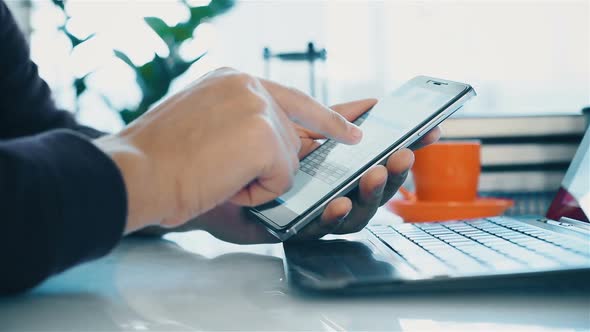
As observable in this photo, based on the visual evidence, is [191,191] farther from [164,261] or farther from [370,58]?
[370,58]

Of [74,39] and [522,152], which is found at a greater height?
[74,39]

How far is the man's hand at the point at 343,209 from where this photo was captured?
482mm

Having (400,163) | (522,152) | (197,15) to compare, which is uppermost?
(197,15)

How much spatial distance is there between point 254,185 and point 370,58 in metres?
0.99

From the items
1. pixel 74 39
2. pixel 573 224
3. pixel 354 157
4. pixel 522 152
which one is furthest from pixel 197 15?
pixel 573 224

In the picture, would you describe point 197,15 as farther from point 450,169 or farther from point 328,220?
point 328,220

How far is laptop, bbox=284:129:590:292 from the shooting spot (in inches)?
13.5

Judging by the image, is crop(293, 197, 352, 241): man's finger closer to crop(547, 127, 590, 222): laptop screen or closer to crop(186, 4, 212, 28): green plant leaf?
crop(547, 127, 590, 222): laptop screen

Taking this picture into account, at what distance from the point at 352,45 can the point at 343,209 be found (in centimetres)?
99

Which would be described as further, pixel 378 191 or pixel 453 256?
pixel 378 191

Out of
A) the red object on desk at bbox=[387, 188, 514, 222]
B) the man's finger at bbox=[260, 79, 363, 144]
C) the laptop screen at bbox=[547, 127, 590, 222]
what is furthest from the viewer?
the red object on desk at bbox=[387, 188, 514, 222]

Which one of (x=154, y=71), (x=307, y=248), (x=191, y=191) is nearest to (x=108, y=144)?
(x=191, y=191)

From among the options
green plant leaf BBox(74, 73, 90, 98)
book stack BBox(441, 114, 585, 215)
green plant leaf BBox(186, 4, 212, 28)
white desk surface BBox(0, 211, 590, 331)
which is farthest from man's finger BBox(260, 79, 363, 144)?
green plant leaf BBox(74, 73, 90, 98)

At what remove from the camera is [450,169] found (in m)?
0.73
